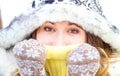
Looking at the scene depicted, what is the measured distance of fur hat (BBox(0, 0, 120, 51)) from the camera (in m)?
0.80

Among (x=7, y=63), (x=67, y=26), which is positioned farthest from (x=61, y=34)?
(x=7, y=63)

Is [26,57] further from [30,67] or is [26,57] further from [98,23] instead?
[98,23]

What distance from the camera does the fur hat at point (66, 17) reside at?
2.61 ft

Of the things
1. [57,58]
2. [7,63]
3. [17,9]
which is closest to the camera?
[57,58]

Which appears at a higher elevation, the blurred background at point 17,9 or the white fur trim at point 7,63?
the blurred background at point 17,9

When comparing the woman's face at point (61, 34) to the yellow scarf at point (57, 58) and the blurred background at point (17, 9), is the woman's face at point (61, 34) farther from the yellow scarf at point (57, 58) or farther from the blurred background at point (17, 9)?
the blurred background at point (17, 9)

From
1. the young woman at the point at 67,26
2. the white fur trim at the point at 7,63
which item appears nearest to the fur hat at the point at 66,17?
the young woman at the point at 67,26

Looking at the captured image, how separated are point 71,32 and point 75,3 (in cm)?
8

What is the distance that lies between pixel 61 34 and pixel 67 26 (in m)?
0.03

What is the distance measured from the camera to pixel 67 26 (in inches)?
32.0

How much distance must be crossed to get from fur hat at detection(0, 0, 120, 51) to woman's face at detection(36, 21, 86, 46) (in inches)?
0.7

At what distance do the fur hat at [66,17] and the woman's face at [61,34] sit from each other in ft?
0.06

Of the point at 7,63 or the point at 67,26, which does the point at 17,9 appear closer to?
the point at 7,63

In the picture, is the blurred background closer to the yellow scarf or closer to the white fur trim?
the white fur trim
